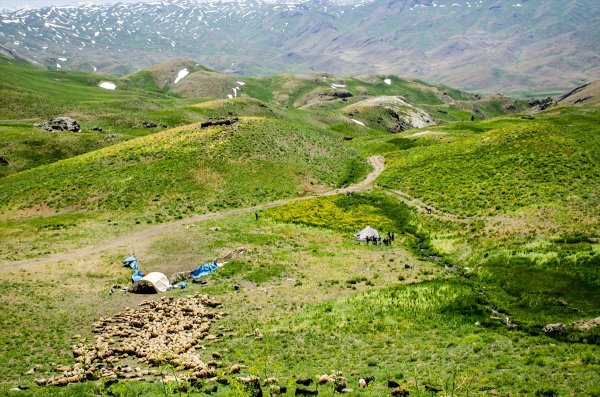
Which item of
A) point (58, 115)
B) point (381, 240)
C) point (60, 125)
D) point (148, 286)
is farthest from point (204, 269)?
point (58, 115)

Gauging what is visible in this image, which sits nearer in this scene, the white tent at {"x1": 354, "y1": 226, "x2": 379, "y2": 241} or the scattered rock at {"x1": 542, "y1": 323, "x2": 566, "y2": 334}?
the scattered rock at {"x1": 542, "y1": 323, "x2": 566, "y2": 334}

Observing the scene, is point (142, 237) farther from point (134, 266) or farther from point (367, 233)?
point (367, 233)

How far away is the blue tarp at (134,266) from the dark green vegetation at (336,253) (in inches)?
46.8

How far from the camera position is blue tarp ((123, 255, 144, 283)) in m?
40.9

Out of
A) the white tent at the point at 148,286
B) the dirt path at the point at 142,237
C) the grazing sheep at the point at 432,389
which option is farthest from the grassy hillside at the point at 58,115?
the grazing sheep at the point at 432,389

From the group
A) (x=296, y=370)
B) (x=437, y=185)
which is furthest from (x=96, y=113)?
(x=296, y=370)

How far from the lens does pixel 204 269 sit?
43312 millimetres

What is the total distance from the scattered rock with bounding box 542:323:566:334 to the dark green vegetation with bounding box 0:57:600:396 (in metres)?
0.43

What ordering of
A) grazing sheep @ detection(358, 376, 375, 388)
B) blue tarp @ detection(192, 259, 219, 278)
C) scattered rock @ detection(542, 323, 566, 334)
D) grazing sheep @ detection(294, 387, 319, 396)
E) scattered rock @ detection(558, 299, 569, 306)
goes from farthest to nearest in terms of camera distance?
blue tarp @ detection(192, 259, 219, 278) < scattered rock @ detection(558, 299, 569, 306) < scattered rock @ detection(542, 323, 566, 334) < grazing sheep @ detection(358, 376, 375, 388) < grazing sheep @ detection(294, 387, 319, 396)

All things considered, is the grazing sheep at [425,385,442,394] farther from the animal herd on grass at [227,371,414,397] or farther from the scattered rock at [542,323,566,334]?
the scattered rock at [542,323,566,334]

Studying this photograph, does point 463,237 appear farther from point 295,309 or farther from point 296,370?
point 296,370

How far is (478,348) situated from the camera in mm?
23812

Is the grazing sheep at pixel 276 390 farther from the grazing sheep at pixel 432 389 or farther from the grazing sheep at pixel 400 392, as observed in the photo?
the grazing sheep at pixel 432 389

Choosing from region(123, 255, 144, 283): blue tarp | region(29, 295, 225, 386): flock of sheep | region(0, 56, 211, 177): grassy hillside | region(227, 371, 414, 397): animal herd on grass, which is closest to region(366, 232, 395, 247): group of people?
region(29, 295, 225, 386): flock of sheep
